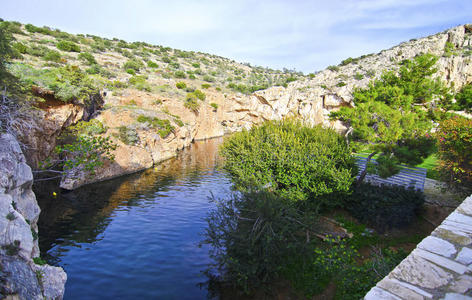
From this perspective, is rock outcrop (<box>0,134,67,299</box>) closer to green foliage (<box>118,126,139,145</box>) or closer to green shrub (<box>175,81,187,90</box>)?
green foliage (<box>118,126,139,145</box>)

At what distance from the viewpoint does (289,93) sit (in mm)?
64562

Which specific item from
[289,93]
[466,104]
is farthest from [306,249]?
[289,93]

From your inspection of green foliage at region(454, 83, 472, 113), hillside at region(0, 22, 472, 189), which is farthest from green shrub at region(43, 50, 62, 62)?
green foliage at region(454, 83, 472, 113)

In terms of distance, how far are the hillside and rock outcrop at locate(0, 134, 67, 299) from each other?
10499 millimetres

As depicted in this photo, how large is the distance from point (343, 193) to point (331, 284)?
21.1 ft

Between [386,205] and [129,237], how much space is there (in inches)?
631

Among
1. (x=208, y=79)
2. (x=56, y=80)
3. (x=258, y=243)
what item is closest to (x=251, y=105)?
(x=208, y=79)

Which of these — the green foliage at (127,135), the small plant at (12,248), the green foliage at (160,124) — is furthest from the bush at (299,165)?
the green foliage at (160,124)

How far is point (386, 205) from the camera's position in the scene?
1509 centimetres

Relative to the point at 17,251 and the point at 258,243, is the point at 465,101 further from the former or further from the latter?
the point at 17,251

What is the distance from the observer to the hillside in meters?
26.8

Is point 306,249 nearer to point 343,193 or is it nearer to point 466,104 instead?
point 343,193

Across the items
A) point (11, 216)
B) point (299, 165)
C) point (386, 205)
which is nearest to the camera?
point (11, 216)

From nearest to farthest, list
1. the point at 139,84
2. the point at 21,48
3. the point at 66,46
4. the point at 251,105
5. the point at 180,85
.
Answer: the point at 21,48 → the point at 139,84 → the point at 66,46 → the point at 180,85 → the point at 251,105
